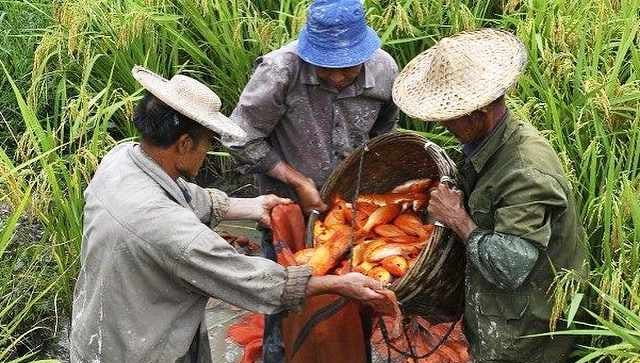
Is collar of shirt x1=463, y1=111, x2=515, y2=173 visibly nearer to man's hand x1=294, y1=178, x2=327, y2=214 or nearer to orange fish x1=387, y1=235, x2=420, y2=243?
orange fish x1=387, y1=235, x2=420, y2=243

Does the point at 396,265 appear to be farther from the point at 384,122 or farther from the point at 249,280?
the point at 384,122

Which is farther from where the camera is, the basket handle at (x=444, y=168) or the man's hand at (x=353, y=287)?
the basket handle at (x=444, y=168)

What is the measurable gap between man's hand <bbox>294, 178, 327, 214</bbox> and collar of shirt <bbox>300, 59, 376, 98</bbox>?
375mm

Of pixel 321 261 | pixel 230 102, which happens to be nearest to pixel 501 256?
pixel 321 261

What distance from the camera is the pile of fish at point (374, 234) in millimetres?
2842

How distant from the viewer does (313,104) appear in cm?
324

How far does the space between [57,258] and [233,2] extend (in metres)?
1.75

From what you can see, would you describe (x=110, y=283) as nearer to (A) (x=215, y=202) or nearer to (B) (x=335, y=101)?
(A) (x=215, y=202)

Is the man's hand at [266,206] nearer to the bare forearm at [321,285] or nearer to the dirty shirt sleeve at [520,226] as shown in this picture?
the bare forearm at [321,285]

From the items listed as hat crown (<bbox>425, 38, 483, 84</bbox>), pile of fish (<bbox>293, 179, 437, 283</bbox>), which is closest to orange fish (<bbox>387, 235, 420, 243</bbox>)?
pile of fish (<bbox>293, 179, 437, 283</bbox>)

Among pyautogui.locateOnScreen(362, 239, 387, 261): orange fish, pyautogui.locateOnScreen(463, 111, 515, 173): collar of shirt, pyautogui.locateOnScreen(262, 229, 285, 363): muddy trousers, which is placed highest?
pyautogui.locateOnScreen(463, 111, 515, 173): collar of shirt

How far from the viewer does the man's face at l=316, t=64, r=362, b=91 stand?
3.12 m

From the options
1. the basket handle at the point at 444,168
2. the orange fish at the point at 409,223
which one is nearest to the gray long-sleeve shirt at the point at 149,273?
the basket handle at the point at 444,168

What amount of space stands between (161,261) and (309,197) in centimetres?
100
